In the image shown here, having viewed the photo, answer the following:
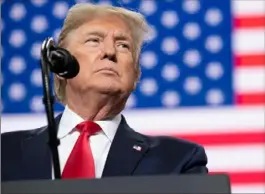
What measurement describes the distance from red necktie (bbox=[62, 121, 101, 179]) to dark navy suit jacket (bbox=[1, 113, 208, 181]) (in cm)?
3

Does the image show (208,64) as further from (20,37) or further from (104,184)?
(104,184)

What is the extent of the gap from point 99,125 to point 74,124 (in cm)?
5

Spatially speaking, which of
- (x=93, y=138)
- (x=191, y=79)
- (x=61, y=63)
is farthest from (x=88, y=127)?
(x=191, y=79)

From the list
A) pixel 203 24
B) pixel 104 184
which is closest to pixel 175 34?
pixel 203 24

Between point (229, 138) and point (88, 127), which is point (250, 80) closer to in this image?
point (229, 138)

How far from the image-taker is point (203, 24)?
1.71 meters

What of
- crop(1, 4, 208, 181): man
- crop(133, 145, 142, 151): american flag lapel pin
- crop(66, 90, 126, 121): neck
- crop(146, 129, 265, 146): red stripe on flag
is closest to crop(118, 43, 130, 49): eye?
crop(1, 4, 208, 181): man

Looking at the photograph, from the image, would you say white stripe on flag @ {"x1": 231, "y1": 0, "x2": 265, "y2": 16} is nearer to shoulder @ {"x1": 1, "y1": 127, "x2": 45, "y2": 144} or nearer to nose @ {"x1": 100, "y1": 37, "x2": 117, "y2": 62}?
nose @ {"x1": 100, "y1": 37, "x2": 117, "y2": 62}

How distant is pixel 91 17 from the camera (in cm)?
138

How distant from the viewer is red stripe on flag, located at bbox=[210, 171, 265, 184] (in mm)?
1590

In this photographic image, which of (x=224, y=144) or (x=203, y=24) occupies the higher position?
(x=203, y=24)

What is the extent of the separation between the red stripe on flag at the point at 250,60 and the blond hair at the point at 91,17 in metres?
0.38

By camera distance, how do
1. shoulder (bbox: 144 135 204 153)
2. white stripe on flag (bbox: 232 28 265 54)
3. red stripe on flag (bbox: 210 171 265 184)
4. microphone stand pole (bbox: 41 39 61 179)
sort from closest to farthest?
microphone stand pole (bbox: 41 39 61 179)
shoulder (bbox: 144 135 204 153)
red stripe on flag (bbox: 210 171 265 184)
white stripe on flag (bbox: 232 28 265 54)

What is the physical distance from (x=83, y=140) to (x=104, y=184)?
1.59 ft
